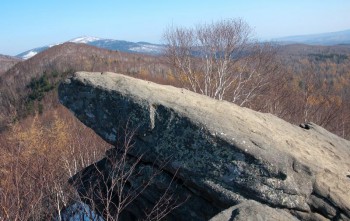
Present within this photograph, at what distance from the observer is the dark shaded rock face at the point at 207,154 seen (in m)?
7.22

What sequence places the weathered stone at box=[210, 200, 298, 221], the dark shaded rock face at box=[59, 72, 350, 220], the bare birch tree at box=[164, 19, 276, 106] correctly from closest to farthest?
the weathered stone at box=[210, 200, 298, 221]
the dark shaded rock face at box=[59, 72, 350, 220]
the bare birch tree at box=[164, 19, 276, 106]

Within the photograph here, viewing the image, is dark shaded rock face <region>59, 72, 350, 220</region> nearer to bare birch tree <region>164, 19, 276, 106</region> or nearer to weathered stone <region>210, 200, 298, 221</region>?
weathered stone <region>210, 200, 298, 221</region>

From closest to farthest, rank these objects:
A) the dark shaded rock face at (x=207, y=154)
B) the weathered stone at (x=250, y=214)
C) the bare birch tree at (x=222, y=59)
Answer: the weathered stone at (x=250, y=214) → the dark shaded rock face at (x=207, y=154) → the bare birch tree at (x=222, y=59)

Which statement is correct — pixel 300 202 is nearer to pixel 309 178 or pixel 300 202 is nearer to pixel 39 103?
pixel 309 178

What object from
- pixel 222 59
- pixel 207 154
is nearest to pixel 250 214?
pixel 207 154

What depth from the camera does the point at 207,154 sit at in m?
7.50

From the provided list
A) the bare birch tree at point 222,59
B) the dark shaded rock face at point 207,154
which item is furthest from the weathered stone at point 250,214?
the bare birch tree at point 222,59

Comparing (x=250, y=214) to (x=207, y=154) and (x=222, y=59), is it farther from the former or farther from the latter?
(x=222, y=59)

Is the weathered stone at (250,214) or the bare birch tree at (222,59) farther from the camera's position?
the bare birch tree at (222,59)

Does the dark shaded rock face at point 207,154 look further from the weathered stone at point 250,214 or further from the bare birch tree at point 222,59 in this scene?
the bare birch tree at point 222,59

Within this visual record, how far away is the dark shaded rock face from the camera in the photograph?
7219 mm

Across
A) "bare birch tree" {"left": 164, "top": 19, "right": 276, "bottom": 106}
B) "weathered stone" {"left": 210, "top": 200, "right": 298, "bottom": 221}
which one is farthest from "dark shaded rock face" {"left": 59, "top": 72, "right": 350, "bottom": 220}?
"bare birch tree" {"left": 164, "top": 19, "right": 276, "bottom": 106}

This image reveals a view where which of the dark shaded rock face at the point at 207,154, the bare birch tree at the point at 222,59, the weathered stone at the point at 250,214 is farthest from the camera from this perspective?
the bare birch tree at the point at 222,59

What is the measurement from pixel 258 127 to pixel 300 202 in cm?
186
